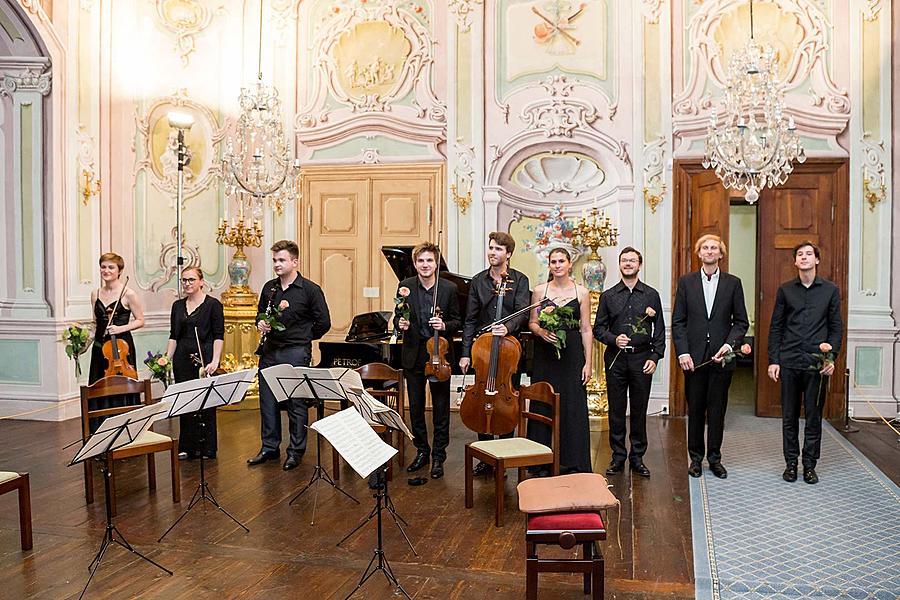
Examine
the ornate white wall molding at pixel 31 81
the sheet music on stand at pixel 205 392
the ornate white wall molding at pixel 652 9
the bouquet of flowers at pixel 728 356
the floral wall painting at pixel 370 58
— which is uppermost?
the ornate white wall molding at pixel 652 9

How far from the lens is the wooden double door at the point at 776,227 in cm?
780

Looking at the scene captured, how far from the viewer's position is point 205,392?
4.19 m

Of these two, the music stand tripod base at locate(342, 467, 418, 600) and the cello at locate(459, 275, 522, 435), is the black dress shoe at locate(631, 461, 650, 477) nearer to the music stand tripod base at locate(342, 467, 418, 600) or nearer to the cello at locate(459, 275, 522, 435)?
the cello at locate(459, 275, 522, 435)

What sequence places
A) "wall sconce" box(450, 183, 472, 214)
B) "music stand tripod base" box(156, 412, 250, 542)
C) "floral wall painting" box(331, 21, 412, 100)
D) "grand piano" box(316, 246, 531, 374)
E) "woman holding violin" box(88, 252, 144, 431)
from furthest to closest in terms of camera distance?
1. "floral wall painting" box(331, 21, 412, 100)
2. "wall sconce" box(450, 183, 472, 214)
3. "grand piano" box(316, 246, 531, 374)
4. "woman holding violin" box(88, 252, 144, 431)
5. "music stand tripod base" box(156, 412, 250, 542)

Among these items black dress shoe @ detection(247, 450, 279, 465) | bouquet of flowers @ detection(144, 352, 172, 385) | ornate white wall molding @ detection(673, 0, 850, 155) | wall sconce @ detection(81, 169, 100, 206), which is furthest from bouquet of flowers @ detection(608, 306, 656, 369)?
wall sconce @ detection(81, 169, 100, 206)

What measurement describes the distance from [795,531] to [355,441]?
2.46 metres

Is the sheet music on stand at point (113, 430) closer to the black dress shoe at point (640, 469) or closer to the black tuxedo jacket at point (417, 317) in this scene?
the black tuxedo jacket at point (417, 317)

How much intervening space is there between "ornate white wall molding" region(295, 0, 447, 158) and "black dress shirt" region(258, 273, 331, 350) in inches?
132

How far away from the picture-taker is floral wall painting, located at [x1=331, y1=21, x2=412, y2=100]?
28.5 ft

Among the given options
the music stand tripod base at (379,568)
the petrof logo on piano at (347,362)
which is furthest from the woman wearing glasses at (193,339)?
the music stand tripod base at (379,568)

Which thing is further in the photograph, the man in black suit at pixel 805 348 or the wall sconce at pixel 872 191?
the wall sconce at pixel 872 191

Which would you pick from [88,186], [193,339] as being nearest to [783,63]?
[193,339]

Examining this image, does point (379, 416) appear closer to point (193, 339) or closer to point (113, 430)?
point (113, 430)

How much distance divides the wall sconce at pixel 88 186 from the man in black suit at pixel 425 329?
3830mm
